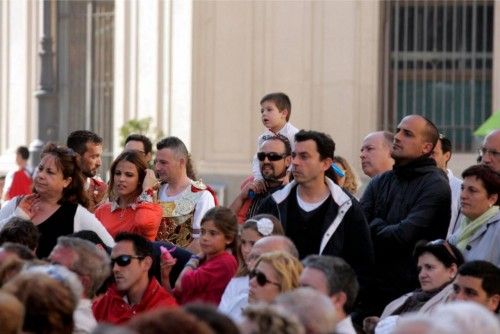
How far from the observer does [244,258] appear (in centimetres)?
1041

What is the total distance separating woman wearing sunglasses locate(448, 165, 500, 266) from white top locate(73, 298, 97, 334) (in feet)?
8.31

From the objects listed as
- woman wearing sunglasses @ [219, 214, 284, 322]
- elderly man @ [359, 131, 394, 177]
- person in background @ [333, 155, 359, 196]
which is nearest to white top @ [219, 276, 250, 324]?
woman wearing sunglasses @ [219, 214, 284, 322]

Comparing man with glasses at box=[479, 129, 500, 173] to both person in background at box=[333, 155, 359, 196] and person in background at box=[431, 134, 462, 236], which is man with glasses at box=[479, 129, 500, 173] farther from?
person in background at box=[333, 155, 359, 196]

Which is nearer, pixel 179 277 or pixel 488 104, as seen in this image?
pixel 179 277

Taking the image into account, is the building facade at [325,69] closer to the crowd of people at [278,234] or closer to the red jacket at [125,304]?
the crowd of people at [278,234]

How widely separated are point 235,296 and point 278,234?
436 mm

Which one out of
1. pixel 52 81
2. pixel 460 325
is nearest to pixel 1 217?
pixel 460 325

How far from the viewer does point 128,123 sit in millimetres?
23500

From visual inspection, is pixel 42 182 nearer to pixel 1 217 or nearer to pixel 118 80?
pixel 1 217

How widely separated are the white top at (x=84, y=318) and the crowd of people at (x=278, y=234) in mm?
16

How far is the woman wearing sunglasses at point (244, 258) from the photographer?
10.0 meters

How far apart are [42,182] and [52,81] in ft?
43.0

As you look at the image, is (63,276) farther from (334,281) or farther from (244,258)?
(244,258)

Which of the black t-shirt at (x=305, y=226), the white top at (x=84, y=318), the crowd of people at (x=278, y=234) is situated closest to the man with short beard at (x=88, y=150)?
the crowd of people at (x=278, y=234)
